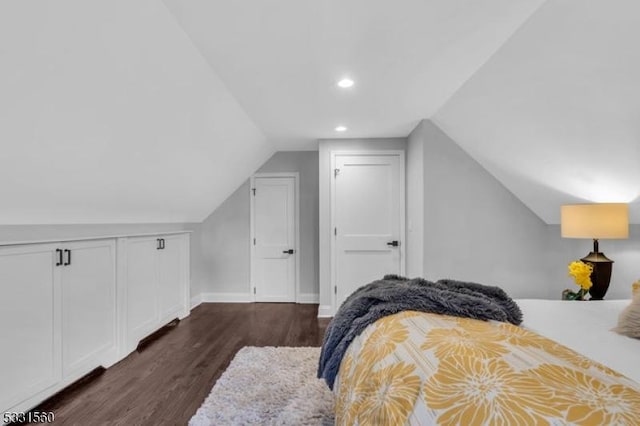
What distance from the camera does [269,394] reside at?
83.4 inches

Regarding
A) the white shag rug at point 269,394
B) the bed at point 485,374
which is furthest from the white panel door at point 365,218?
the bed at point 485,374

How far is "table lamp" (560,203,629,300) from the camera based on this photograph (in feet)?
7.57

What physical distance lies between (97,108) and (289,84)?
4.09ft

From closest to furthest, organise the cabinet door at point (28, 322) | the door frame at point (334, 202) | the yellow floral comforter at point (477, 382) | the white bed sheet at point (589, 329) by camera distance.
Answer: the yellow floral comforter at point (477, 382) < the white bed sheet at point (589, 329) < the cabinet door at point (28, 322) < the door frame at point (334, 202)

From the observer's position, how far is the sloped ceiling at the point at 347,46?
61.1 inches

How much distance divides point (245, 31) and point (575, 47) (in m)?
1.70

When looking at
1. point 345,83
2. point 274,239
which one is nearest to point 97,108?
point 345,83

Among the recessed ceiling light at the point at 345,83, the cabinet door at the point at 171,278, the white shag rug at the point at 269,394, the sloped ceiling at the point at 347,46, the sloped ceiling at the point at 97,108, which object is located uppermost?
the sloped ceiling at the point at 347,46

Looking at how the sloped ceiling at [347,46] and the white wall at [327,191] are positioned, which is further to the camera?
the white wall at [327,191]

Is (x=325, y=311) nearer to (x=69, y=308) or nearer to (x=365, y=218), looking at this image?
(x=365, y=218)

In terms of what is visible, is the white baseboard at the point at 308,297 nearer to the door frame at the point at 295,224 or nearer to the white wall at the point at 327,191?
the door frame at the point at 295,224

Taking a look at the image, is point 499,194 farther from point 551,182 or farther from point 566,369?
point 566,369

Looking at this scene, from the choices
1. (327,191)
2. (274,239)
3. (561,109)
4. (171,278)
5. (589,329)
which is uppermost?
(561,109)

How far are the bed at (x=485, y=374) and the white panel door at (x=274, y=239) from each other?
130 inches
